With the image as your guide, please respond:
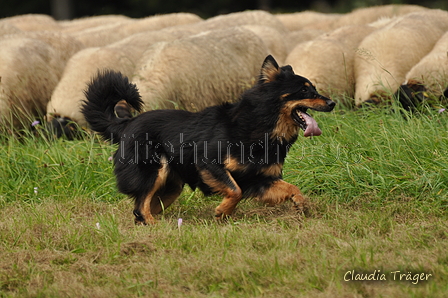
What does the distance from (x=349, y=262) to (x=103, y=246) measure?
1.66m

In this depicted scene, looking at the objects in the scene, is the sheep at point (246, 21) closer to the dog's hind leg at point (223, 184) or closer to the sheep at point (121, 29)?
the sheep at point (121, 29)

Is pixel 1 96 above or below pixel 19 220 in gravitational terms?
below

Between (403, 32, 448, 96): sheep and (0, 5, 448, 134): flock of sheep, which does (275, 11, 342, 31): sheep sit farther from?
(403, 32, 448, 96): sheep

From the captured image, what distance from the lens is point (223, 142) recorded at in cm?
460

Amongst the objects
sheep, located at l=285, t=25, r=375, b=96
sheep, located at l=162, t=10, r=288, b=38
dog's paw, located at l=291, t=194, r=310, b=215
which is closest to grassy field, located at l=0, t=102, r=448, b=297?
dog's paw, located at l=291, t=194, r=310, b=215

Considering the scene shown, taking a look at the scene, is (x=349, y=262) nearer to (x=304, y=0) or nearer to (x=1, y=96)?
(x=1, y=96)

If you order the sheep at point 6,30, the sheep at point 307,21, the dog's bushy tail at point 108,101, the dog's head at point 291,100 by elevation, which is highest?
the dog's head at point 291,100

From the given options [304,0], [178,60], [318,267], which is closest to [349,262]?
[318,267]

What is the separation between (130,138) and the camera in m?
4.76

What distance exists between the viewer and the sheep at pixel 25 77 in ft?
28.3

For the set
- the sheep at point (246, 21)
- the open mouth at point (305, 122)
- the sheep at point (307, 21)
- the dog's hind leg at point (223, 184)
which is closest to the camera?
the open mouth at point (305, 122)

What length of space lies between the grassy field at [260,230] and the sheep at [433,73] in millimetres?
1092

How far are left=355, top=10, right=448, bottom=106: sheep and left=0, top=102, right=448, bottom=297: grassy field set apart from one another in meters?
2.18

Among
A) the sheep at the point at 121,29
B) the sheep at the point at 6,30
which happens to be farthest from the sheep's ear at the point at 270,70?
the sheep at the point at 121,29
